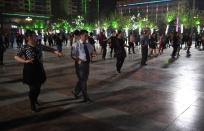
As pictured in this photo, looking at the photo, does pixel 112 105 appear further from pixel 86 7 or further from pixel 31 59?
pixel 86 7

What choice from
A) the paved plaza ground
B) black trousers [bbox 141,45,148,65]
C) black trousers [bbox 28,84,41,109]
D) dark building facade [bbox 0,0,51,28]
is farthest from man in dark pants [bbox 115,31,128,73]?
dark building facade [bbox 0,0,51,28]

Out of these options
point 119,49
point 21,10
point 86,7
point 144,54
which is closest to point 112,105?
point 119,49

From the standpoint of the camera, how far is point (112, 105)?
22.9 ft

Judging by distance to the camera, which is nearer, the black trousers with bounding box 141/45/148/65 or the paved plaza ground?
the paved plaza ground

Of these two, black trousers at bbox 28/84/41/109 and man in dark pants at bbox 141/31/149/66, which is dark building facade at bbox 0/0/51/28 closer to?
man in dark pants at bbox 141/31/149/66

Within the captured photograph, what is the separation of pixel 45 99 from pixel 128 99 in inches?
85.7

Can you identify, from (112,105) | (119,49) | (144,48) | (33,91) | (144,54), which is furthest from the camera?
(144,48)

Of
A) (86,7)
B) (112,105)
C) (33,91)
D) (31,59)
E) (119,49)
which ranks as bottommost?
(112,105)

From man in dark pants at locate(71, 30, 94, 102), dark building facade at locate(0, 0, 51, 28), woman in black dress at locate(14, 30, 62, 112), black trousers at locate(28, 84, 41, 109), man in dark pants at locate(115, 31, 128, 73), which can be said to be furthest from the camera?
dark building facade at locate(0, 0, 51, 28)

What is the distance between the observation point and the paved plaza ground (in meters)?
5.64

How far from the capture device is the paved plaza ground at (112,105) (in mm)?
5641

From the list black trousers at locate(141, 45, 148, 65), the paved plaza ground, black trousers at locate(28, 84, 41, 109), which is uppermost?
black trousers at locate(141, 45, 148, 65)

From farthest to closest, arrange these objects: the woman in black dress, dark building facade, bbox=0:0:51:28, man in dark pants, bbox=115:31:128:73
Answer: dark building facade, bbox=0:0:51:28
man in dark pants, bbox=115:31:128:73
the woman in black dress

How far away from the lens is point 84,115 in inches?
246
